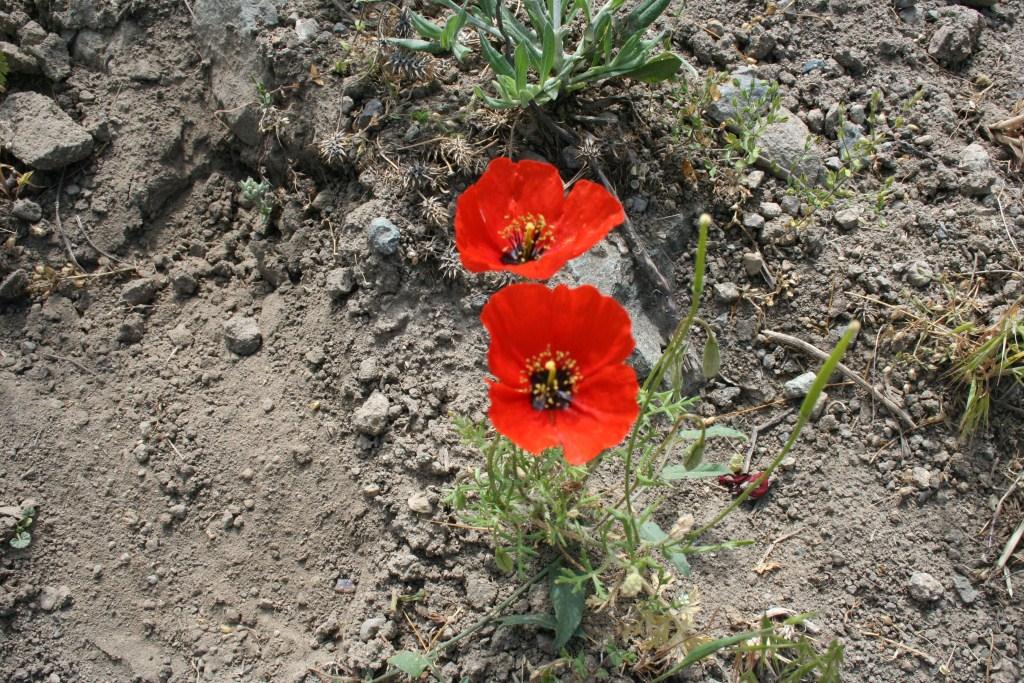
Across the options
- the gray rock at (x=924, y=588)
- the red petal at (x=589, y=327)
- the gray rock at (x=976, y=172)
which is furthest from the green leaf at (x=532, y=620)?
the gray rock at (x=976, y=172)

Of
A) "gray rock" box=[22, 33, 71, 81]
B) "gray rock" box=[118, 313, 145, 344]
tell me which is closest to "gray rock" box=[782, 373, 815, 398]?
"gray rock" box=[118, 313, 145, 344]

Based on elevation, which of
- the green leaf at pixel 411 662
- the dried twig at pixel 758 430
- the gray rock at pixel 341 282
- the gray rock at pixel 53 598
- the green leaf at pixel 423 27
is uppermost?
the green leaf at pixel 423 27

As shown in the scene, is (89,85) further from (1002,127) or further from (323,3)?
(1002,127)

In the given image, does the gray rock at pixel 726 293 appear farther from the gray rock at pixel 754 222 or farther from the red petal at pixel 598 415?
the red petal at pixel 598 415

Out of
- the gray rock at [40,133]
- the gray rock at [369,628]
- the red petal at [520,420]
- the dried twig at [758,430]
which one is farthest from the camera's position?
the gray rock at [40,133]

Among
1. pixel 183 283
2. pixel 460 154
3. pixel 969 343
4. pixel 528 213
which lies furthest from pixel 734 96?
pixel 183 283
